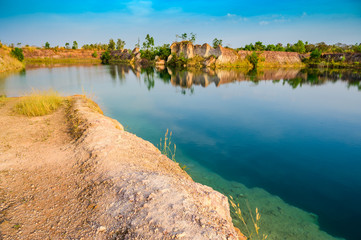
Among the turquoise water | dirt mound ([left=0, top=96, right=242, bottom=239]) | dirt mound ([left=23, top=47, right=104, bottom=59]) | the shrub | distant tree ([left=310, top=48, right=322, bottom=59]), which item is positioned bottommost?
the turquoise water

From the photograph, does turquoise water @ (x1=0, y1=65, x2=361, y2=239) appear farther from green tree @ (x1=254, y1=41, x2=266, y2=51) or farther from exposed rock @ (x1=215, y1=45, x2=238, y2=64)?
green tree @ (x1=254, y1=41, x2=266, y2=51)

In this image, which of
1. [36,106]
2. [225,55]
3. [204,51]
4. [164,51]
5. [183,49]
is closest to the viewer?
[36,106]

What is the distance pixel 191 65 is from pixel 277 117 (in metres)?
63.2

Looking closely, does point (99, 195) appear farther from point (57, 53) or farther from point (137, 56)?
point (57, 53)

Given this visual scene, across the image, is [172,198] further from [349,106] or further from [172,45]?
[172,45]

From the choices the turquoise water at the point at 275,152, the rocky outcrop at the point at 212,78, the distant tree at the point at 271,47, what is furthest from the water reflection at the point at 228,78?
the distant tree at the point at 271,47

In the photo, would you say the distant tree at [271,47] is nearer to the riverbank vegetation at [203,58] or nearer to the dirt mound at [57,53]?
the riverbank vegetation at [203,58]

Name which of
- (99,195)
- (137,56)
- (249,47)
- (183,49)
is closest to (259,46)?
(249,47)

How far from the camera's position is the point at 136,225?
10.7 feet

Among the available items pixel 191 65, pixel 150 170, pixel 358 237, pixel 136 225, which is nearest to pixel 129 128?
pixel 150 170

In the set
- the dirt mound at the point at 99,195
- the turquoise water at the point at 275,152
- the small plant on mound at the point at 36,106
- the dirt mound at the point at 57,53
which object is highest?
the dirt mound at the point at 57,53

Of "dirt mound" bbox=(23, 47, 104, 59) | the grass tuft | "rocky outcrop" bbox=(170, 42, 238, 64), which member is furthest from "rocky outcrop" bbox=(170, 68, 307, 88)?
"dirt mound" bbox=(23, 47, 104, 59)

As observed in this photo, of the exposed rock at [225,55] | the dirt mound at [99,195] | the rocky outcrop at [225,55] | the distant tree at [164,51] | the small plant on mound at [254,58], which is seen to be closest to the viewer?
the dirt mound at [99,195]

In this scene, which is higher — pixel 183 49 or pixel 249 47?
pixel 249 47
